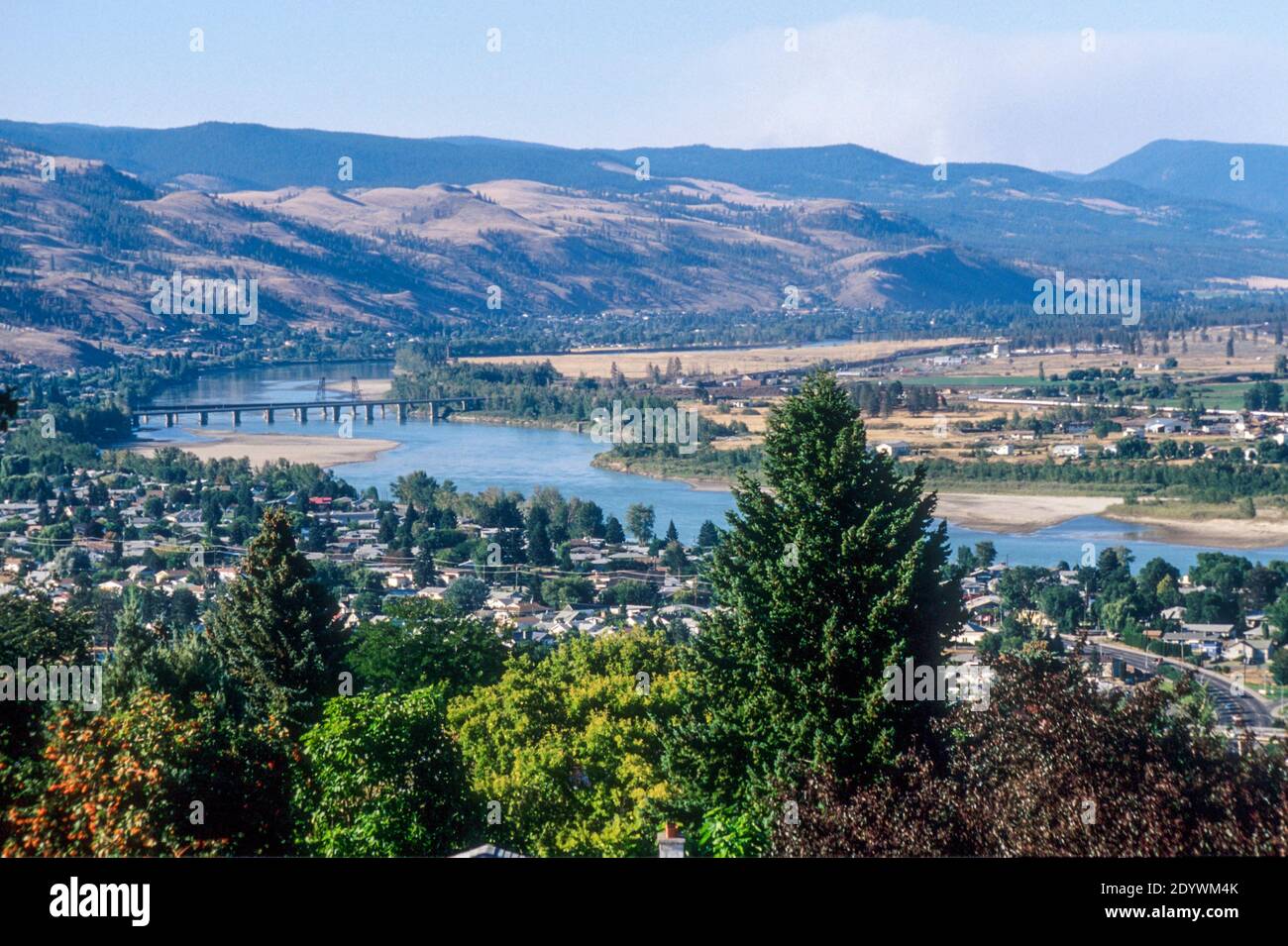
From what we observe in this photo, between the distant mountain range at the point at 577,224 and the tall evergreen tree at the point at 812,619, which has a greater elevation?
the distant mountain range at the point at 577,224

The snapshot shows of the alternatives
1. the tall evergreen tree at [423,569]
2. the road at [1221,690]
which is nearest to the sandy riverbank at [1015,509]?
the road at [1221,690]

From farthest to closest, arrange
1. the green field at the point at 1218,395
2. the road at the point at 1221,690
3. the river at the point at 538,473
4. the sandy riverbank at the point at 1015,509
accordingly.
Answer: the green field at the point at 1218,395 → the sandy riverbank at the point at 1015,509 → the river at the point at 538,473 → the road at the point at 1221,690

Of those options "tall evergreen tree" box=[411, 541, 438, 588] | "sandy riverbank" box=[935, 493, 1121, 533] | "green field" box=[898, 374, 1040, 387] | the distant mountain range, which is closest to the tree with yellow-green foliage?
"tall evergreen tree" box=[411, 541, 438, 588]

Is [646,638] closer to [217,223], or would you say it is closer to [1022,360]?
[1022,360]

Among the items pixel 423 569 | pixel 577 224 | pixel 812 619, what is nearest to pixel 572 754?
pixel 812 619

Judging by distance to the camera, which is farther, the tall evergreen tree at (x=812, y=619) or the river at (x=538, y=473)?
the river at (x=538, y=473)

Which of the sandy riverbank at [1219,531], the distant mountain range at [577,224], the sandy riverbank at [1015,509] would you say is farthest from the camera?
the distant mountain range at [577,224]

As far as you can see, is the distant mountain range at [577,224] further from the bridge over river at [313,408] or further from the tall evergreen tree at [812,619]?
the tall evergreen tree at [812,619]
